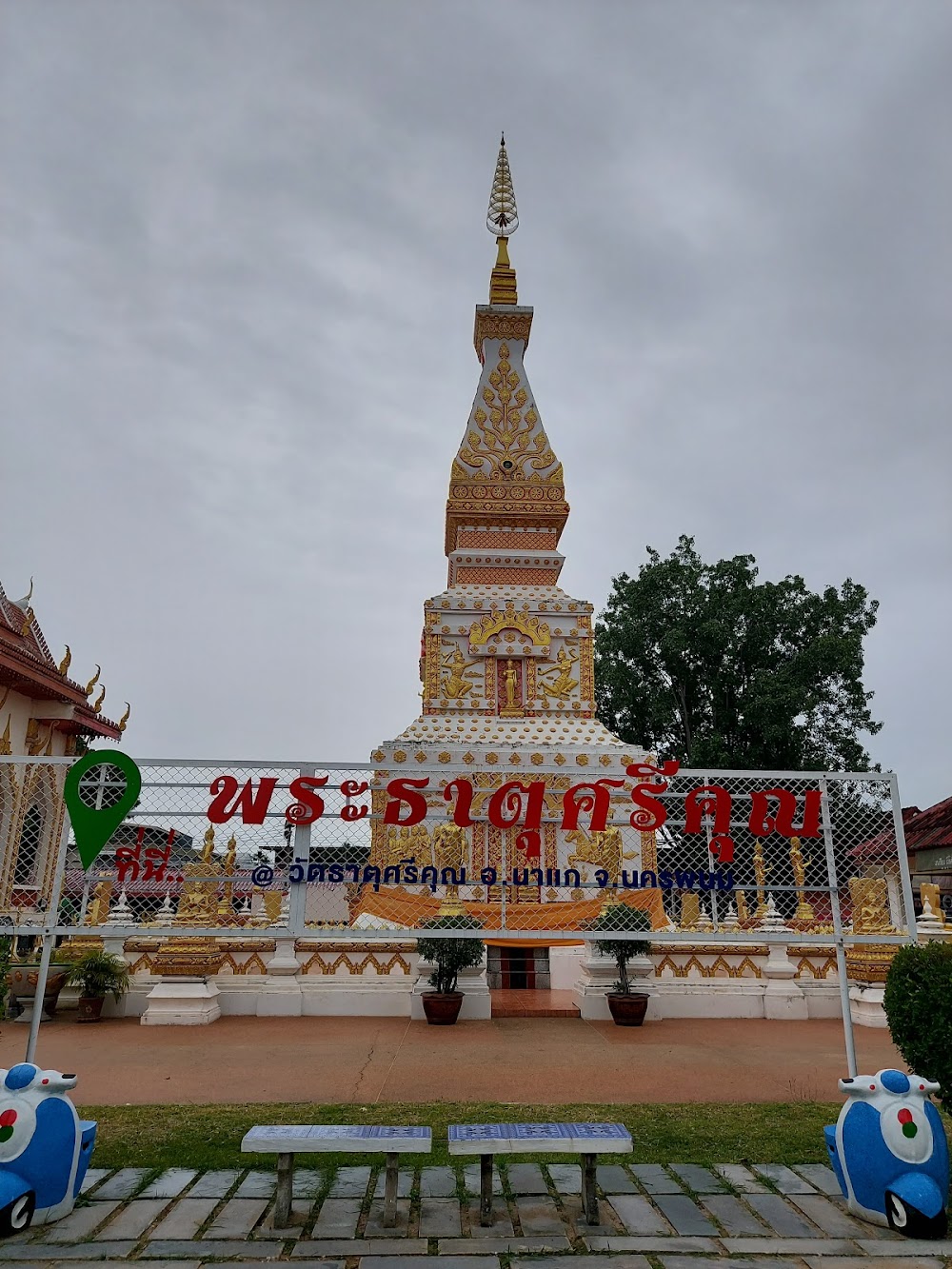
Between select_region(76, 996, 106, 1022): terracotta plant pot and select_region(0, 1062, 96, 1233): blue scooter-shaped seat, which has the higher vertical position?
select_region(0, 1062, 96, 1233): blue scooter-shaped seat

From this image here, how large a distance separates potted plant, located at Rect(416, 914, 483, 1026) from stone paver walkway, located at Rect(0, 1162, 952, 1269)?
567 centimetres

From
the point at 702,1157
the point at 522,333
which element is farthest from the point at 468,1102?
the point at 522,333

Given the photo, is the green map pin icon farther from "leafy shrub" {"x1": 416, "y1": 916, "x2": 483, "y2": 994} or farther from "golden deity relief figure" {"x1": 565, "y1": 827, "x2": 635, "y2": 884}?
"leafy shrub" {"x1": 416, "y1": 916, "x2": 483, "y2": 994}

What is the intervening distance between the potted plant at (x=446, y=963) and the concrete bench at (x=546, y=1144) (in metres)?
6.09

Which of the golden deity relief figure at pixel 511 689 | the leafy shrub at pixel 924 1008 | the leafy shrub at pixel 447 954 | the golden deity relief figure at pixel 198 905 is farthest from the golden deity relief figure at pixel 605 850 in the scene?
the golden deity relief figure at pixel 511 689

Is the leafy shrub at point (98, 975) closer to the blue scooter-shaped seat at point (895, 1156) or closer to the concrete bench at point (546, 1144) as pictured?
the concrete bench at point (546, 1144)

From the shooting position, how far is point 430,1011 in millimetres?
10914

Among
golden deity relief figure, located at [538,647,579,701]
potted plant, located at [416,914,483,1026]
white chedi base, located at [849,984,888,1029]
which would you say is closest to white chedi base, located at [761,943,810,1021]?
white chedi base, located at [849,984,888,1029]

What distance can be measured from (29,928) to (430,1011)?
240 inches

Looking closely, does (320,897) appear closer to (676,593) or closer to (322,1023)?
(322,1023)

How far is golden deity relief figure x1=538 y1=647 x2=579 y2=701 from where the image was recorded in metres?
19.6

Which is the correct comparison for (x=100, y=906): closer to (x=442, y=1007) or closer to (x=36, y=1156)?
(x=442, y=1007)

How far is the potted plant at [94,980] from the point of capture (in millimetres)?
11078

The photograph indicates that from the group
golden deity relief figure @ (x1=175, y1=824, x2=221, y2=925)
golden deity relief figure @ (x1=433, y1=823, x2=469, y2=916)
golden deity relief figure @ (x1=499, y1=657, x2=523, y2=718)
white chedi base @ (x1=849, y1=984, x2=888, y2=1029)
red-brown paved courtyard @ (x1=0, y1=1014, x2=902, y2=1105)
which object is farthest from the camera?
golden deity relief figure @ (x1=499, y1=657, x2=523, y2=718)
